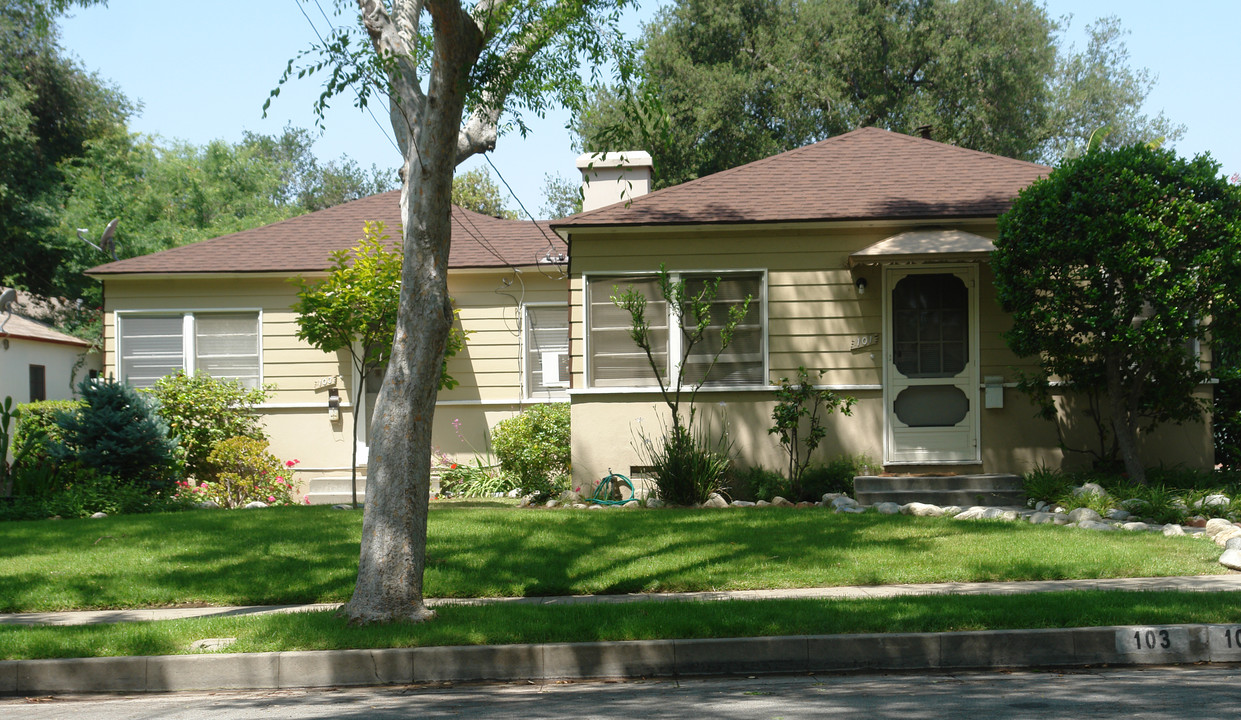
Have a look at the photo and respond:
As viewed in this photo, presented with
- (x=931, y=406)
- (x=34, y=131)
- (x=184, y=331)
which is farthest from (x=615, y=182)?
(x=34, y=131)

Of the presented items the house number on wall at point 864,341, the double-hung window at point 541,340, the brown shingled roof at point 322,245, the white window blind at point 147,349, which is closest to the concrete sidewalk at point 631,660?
the house number on wall at point 864,341

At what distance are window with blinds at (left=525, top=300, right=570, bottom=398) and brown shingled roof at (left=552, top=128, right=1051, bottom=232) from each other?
3.17 metres

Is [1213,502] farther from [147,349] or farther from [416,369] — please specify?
[147,349]

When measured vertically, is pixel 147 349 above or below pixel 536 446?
above

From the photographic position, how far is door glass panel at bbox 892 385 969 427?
1305cm

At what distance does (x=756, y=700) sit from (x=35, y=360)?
23.8m

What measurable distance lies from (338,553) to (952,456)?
8.14 m

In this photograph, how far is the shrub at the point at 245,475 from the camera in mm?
14805

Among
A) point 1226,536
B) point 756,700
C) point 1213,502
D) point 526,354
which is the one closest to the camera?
point 756,700

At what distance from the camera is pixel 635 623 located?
6.51m

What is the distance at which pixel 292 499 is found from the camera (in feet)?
50.8

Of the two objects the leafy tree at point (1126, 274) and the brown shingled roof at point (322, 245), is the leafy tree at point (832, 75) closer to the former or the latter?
the brown shingled roof at point (322, 245)

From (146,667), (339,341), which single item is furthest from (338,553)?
(339,341)

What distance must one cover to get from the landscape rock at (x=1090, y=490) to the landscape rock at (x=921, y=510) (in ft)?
5.32
